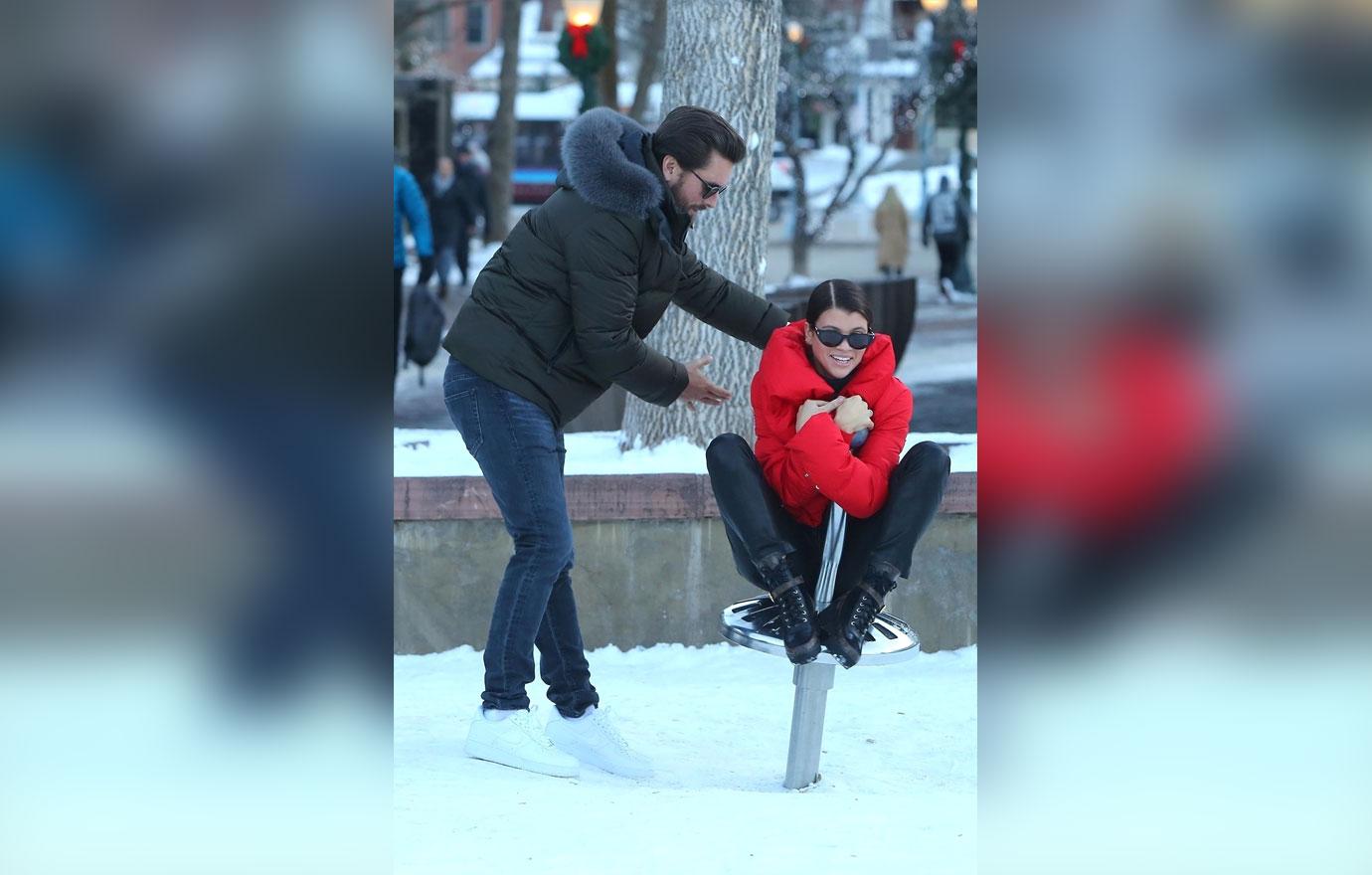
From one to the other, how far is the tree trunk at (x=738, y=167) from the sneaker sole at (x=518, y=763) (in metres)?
2.42

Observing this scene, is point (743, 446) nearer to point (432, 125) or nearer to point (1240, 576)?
point (1240, 576)

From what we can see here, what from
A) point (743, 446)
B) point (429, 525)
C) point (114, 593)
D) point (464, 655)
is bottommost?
point (464, 655)

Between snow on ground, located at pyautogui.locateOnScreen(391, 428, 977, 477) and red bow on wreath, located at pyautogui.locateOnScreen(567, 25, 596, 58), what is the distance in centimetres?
1283

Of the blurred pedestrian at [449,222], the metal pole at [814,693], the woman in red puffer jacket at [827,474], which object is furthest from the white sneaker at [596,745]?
the blurred pedestrian at [449,222]

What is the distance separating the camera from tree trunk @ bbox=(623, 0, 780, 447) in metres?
6.40

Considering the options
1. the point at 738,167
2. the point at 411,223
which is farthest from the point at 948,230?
the point at 738,167

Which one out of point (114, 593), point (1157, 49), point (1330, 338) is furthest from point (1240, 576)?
point (114, 593)

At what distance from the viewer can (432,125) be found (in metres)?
27.6

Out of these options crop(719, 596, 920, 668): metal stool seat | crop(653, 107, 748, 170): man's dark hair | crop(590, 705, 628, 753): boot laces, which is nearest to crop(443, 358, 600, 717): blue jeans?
crop(590, 705, 628, 753): boot laces

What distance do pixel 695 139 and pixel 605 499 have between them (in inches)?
74.2

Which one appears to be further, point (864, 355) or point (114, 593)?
point (864, 355)

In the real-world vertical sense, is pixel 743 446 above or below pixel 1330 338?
below

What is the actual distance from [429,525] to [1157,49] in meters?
3.84

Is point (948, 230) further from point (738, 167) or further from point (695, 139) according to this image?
point (695, 139)
